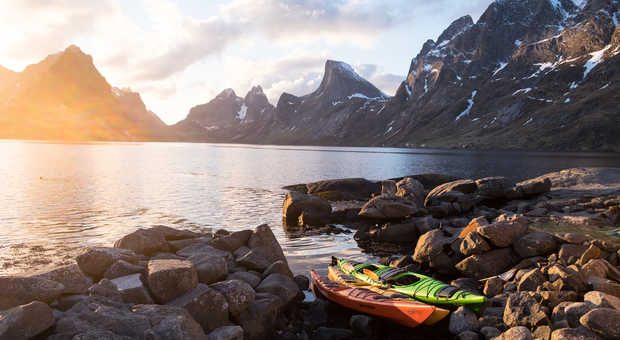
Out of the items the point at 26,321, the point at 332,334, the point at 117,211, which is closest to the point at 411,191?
the point at 332,334

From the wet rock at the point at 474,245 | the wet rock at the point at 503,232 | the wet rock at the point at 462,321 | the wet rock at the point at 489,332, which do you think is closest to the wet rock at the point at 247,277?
the wet rock at the point at 462,321

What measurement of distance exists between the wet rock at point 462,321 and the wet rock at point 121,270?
1075cm

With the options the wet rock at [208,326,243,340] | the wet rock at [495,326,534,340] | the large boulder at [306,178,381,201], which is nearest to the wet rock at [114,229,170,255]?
the wet rock at [208,326,243,340]

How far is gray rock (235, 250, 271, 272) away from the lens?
15.9m

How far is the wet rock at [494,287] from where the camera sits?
1456 cm

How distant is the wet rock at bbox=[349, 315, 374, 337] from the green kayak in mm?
2327

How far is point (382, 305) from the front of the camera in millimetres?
13445

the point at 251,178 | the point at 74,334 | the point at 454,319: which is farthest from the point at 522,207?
the point at 251,178

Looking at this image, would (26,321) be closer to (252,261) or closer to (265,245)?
(252,261)

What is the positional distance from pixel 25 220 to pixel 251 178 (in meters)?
38.8

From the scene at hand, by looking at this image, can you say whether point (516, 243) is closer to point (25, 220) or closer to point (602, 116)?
point (25, 220)

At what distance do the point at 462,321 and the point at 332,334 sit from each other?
4.44 metres

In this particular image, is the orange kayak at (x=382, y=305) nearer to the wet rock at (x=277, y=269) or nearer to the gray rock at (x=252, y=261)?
the wet rock at (x=277, y=269)

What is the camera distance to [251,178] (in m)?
66.5
